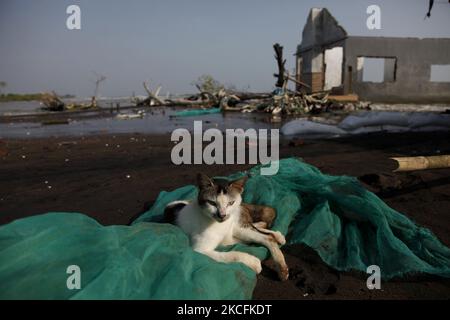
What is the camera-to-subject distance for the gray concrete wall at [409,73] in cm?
2306

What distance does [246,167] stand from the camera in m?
6.46

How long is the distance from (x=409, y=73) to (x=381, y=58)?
2.35 meters

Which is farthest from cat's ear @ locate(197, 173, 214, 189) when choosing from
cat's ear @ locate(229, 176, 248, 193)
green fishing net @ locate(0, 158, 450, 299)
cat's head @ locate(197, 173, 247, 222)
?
green fishing net @ locate(0, 158, 450, 299)

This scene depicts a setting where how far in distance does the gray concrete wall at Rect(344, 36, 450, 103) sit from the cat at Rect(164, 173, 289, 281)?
2219 centimetres

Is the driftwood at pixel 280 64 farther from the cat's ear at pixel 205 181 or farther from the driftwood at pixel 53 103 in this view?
the driftwood at pixel 53 103

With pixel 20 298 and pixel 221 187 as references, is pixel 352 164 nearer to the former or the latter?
pixel 221 187

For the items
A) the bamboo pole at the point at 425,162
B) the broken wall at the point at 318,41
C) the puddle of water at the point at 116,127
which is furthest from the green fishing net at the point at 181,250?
the broken wall at the point at 318,41

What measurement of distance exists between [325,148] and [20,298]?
25.8 feet

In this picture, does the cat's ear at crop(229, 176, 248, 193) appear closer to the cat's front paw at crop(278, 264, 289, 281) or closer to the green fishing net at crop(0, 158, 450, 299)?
the green fishing net at crop(0, 158, 450, 299)

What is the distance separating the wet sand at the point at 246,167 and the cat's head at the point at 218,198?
614mm

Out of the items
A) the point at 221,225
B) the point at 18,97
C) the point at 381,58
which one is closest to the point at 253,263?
the point at 221,225

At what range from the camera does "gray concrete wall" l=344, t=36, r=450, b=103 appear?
23062 millimetres

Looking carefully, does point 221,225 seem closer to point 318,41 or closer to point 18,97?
point 318,41
